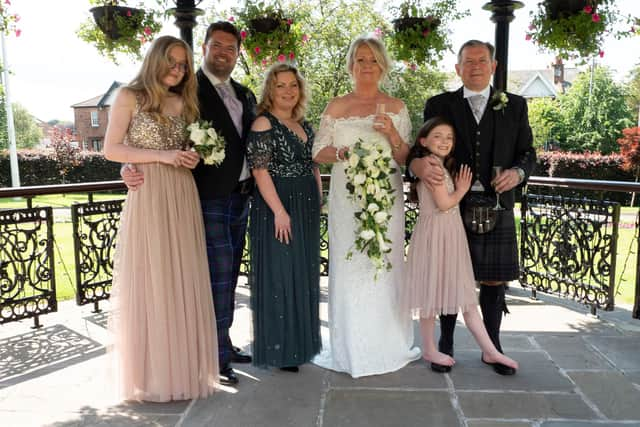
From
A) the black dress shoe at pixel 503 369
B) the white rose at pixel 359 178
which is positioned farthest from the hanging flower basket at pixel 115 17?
the black dress shoe at pixel 503 369

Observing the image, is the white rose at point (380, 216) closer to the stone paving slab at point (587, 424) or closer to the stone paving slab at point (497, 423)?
→ the stone paving slab at point (497, 423)

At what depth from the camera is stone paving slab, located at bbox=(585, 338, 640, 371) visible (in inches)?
136

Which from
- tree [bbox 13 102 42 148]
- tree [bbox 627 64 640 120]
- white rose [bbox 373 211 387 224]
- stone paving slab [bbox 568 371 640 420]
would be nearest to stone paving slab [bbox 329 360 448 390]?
stone paving slab [bbox 568 371 640 420]

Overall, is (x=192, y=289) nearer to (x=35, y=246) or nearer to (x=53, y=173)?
(x=35, y=246)

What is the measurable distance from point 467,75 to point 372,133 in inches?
27.6

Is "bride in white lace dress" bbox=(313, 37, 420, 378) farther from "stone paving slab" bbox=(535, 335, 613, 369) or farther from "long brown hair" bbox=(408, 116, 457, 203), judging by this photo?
"stone paving slab" bbox=(535, 335, 613, 369)

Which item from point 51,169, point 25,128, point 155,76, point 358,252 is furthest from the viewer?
point 25,128

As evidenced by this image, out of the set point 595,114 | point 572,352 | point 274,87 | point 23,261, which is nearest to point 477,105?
point 274,87

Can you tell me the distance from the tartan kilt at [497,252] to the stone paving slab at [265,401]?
125 cm

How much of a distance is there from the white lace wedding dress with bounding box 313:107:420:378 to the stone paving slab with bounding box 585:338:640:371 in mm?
1513

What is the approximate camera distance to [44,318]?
4480 millimetres

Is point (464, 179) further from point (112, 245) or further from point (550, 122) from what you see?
point (550, 122)

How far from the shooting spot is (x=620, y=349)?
3.71 meters

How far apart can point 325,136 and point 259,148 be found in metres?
0.47
